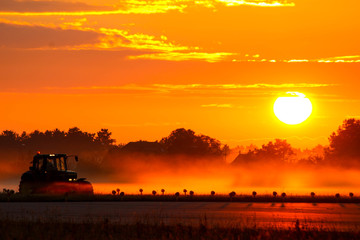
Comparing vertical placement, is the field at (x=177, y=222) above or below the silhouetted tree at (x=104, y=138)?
below

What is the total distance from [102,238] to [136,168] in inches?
4616

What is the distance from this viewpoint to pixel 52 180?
5022cm

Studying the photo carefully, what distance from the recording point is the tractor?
49656 millimetres

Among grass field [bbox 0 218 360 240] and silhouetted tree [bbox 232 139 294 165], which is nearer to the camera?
grass field [bbox 0 218 360 240]

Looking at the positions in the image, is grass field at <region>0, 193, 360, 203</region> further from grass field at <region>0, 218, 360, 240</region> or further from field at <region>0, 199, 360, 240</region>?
grass field at <region>0, 218, 360, 240</region>

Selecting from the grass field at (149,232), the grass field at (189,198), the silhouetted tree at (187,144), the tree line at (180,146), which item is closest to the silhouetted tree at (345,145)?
the tree line at (180,146)

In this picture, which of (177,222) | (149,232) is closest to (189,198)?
(177,222)

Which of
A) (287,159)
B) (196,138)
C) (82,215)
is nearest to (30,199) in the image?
(82,215)

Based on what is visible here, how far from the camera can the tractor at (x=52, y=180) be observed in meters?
49.7

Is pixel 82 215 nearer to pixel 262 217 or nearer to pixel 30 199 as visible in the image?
pixel 262 217

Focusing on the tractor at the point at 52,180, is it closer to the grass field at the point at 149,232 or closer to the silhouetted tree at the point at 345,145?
the grass field at the point at 149,232

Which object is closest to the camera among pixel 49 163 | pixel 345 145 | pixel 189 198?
pixel 189 198

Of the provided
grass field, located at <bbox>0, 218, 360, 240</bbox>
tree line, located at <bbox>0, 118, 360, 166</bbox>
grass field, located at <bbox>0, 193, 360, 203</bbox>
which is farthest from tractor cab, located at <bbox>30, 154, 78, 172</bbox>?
tree line, located at <bbox>0, 118, 360, 166</bbox>

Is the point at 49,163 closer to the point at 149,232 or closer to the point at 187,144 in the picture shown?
the point at 149,232
